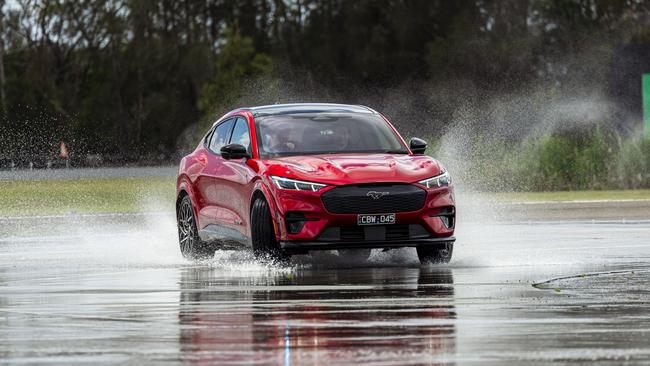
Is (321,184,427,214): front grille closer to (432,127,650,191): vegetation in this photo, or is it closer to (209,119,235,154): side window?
(209,119,235,154): side window

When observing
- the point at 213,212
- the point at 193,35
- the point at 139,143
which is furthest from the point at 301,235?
the point at 193,35

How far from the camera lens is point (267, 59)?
6950 cm

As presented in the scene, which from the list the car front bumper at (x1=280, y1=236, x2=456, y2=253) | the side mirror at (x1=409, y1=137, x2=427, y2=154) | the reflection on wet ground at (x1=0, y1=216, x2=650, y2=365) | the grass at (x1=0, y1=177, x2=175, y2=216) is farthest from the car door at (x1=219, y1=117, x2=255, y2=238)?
the grass at (x1=0, y1=177, x2=175, y2=216)

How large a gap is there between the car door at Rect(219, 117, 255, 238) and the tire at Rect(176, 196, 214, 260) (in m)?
1.02

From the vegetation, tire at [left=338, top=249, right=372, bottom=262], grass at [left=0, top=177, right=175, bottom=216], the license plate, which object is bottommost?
grass at [left=0, top=177, right=175, bottom=216]

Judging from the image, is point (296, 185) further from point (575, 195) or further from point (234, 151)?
point (575, 195)

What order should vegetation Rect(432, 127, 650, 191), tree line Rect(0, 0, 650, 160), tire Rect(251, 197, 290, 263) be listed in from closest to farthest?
tire Rect(251, 197, 290, 263) < vegetation Rect(432, 127, 650, 191) < tree line Rect(0, 0, 650, 160)

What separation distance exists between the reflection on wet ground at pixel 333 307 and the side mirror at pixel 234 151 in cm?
106

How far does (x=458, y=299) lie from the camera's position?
40.7 ft

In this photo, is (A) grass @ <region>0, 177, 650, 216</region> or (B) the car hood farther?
(A) grass @ <region>0, 177, 650, 216</region>

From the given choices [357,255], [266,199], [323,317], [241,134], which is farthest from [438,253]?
[323,317]

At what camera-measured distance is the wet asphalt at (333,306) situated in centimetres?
917

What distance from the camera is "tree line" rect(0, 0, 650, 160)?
68.8 meters

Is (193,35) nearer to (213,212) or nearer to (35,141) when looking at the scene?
(35,141)
